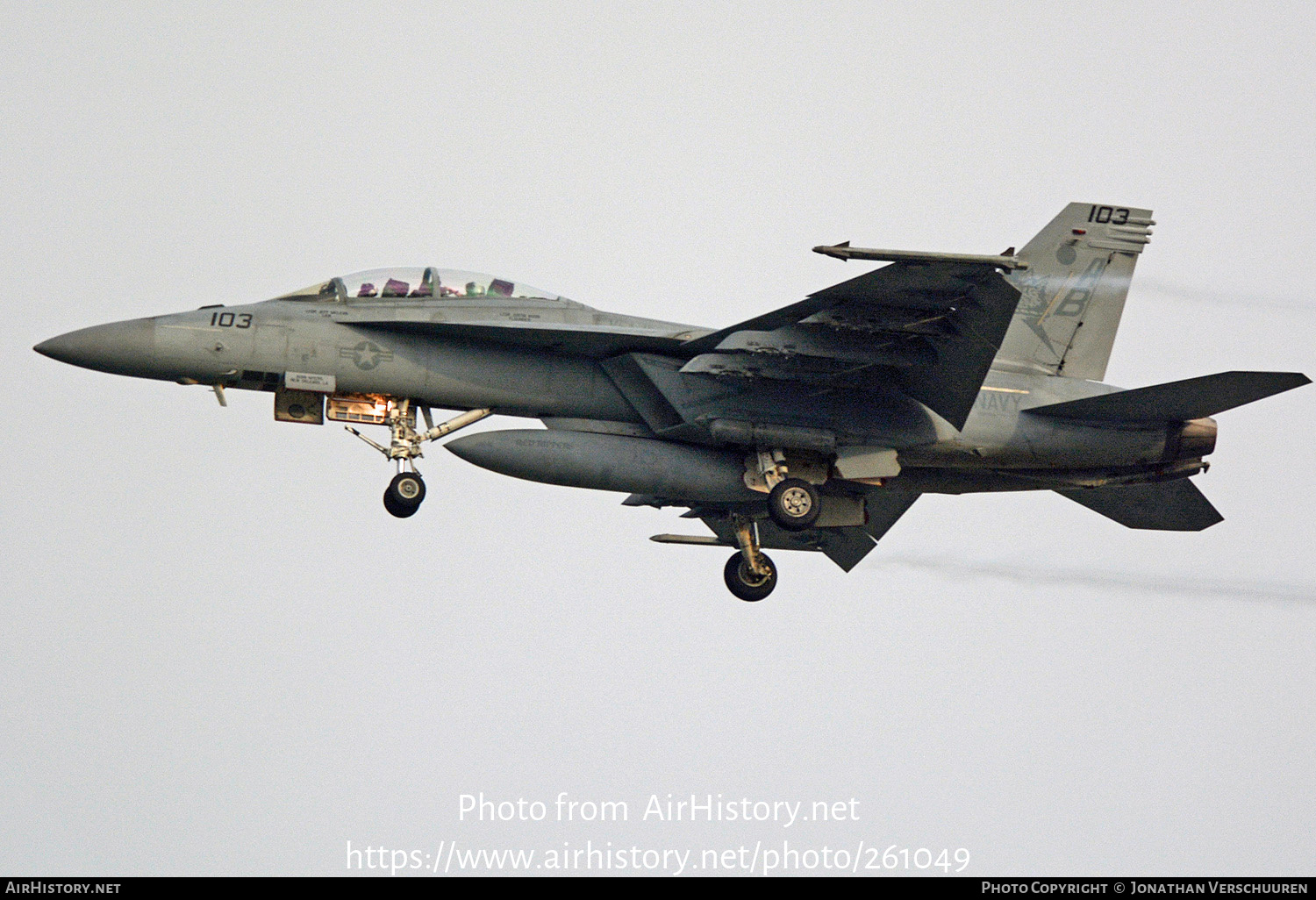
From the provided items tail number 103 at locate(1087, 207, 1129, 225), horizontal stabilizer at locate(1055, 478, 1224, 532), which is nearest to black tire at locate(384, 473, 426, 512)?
horizontal stabilizer at locate(1055, 478, 1224, 532)

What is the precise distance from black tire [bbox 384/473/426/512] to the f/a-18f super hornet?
0.02 meters

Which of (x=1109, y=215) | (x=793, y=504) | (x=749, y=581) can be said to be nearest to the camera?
(x=793, y=504)

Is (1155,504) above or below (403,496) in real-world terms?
above

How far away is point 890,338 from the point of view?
2086cm

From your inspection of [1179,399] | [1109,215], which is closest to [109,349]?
[1179,399]

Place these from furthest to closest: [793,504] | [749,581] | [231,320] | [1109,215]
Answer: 1. [1109,215]
2. [749,581]
3. [793,504]
4. [231,320]

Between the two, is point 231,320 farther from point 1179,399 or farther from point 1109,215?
point 1109,215

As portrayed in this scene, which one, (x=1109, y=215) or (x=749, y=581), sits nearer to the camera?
(x=749, y=581)

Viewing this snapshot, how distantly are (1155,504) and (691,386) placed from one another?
7.07 metres

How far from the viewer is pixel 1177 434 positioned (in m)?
22.4

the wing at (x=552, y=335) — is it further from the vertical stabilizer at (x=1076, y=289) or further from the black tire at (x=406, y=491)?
the vertical stabilizer at (x=1076, y=289)

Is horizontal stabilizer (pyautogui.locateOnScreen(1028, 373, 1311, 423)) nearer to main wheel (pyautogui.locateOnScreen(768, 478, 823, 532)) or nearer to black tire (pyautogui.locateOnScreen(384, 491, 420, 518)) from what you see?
main wheel (pyautogui.locateOnScreen(768, 478, 823, 532))

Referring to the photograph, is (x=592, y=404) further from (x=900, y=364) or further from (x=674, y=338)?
(x=900, y=364)

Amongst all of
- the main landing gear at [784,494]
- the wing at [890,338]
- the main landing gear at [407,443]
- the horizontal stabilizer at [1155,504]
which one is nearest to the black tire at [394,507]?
the main landing gear at [407,443]
